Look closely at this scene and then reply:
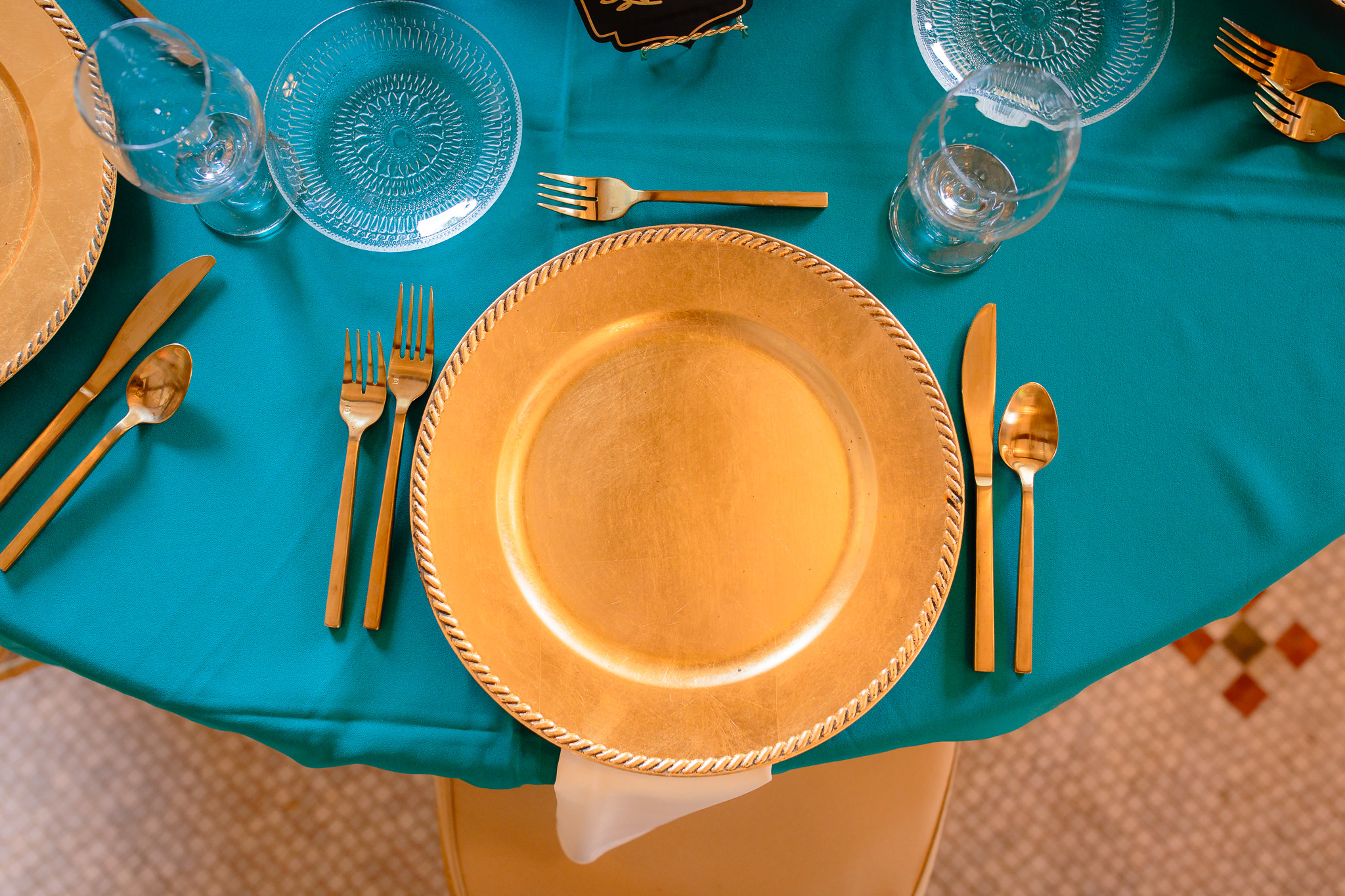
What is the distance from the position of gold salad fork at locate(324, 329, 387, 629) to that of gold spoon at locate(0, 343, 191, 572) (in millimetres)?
145

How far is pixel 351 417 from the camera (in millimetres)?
667

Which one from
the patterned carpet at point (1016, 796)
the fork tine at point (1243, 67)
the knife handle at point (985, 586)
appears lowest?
the patterned carpet at point (1016, 796)

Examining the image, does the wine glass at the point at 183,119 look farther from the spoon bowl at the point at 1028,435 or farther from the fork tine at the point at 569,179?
the spoon bowl at the point at 1028,435

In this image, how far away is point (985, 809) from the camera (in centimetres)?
136

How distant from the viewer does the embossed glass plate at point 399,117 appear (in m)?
0.70

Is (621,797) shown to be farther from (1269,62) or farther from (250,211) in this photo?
(1269,62)

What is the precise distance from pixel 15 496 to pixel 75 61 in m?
0.39

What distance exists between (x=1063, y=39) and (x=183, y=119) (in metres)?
0.83

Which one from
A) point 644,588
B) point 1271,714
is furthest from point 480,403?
point 1271,714

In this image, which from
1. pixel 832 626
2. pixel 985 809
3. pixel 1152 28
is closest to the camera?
pixel 832 626

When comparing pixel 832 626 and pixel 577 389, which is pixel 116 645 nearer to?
pixel 577 389

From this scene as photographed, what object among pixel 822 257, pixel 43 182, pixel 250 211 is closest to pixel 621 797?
pixel 822 257

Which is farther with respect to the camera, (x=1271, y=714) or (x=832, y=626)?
(x=1271, y=714)

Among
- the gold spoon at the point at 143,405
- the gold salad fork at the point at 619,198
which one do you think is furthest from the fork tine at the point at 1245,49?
the gold spoon at the point at 143,405
